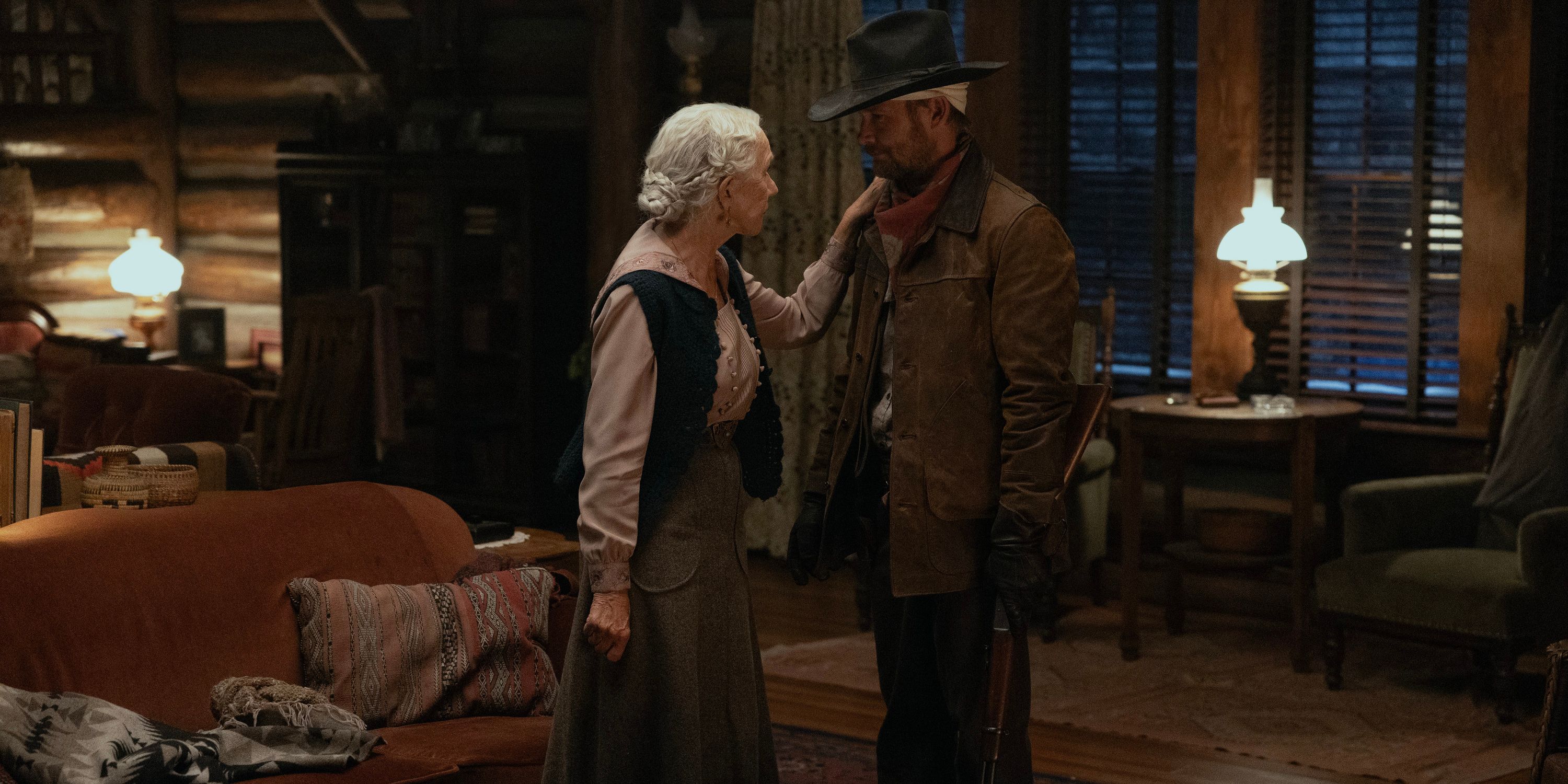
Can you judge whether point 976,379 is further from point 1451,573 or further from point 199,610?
point 1451,573

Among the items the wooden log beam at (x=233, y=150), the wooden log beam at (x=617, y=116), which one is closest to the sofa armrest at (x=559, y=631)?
the wooden log beam at (x=617, y=116)

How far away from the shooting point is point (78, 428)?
543 cm

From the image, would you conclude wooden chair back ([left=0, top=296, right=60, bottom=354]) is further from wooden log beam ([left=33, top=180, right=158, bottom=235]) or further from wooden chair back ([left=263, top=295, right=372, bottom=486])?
wooden chair back ([left=263, top=295, right=372, bottom=486])

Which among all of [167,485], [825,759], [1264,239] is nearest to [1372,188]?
[1264,239]

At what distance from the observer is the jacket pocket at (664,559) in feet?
8.03

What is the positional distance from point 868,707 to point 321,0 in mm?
4930

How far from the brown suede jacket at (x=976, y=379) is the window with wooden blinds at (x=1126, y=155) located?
10.5ft

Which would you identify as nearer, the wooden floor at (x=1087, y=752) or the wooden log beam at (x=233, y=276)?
the wooden floor at (x=1087, y=752)

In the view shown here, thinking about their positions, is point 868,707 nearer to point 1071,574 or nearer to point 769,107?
point 1071,574

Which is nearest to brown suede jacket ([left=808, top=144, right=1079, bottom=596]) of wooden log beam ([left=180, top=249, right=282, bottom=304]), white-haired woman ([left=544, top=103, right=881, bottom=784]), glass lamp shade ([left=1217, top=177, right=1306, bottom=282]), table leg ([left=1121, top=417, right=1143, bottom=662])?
white-haired woman ([left=544, top=103, right=881, bottom=784])

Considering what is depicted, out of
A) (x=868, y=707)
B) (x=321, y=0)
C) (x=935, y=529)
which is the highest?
(x=321, y=0)

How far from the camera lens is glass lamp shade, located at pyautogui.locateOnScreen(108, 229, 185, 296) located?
7.48m

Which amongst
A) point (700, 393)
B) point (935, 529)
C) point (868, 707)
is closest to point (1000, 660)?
point (935, 529)

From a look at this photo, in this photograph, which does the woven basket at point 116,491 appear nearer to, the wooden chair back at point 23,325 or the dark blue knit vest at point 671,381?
the dark blue knit vest at point 671,381
